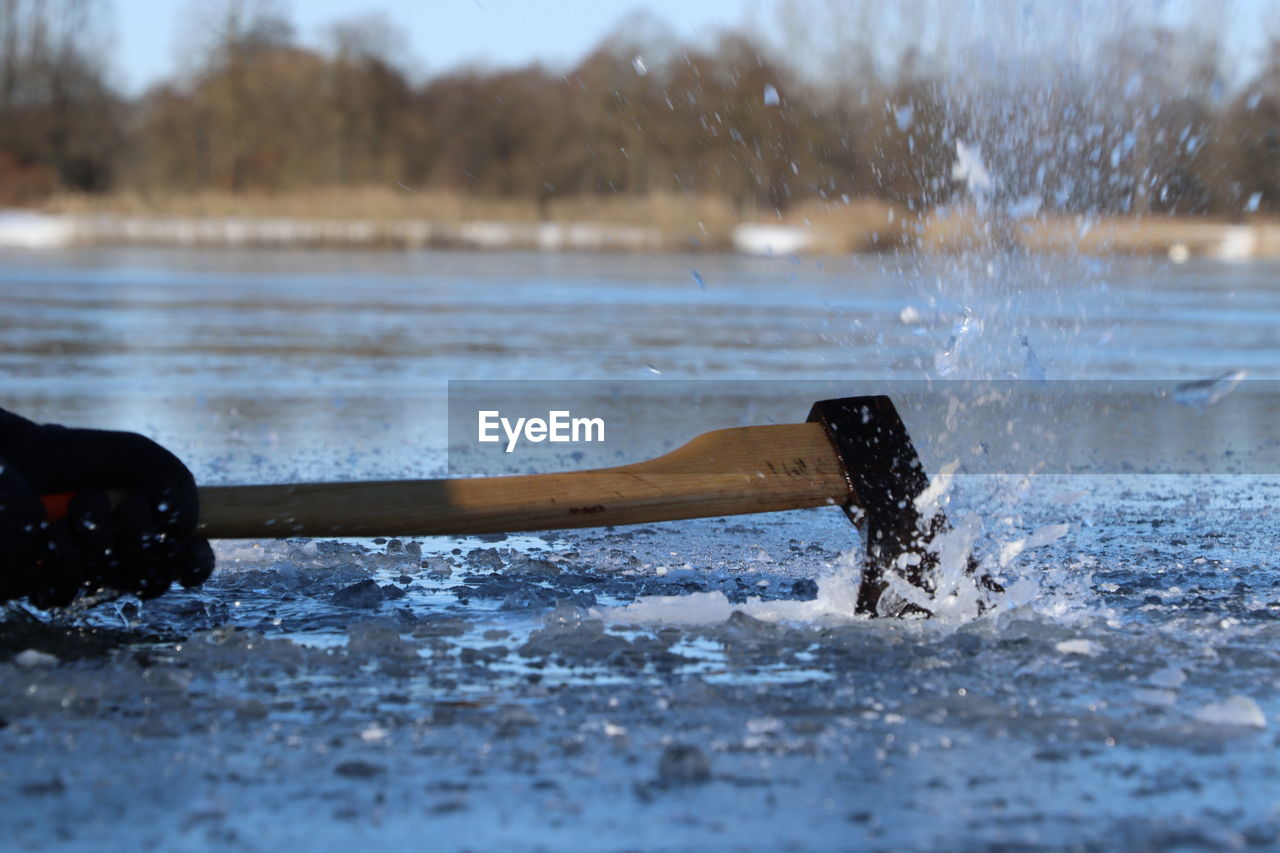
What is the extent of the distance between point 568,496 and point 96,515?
3.11 ft

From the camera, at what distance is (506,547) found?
14.7 ft

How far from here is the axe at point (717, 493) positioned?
3.31 m

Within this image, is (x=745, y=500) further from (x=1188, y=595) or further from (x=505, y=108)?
(x=505, y=108)

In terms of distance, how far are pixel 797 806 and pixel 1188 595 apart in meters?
1.82

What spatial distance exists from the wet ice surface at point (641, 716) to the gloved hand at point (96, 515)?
158 mm

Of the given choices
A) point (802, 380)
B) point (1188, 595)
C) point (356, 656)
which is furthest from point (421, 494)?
point (802, 380)

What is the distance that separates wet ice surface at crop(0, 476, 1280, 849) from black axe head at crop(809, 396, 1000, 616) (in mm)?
107

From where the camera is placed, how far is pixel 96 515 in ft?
9.91

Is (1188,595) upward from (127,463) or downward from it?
downward

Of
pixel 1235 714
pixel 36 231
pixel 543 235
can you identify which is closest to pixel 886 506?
pixel 1235 714

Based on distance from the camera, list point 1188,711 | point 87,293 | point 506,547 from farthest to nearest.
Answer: point 87,293 < point 506,547 < point 1188,711

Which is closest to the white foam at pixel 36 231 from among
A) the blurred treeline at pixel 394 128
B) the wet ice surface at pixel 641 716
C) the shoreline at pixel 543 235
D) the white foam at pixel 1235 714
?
the shoreline at pixel 543 235

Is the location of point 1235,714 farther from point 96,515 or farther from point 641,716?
point 96,515

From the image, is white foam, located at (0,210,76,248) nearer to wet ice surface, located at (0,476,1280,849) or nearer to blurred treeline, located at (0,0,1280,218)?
blurred treeline, located at (0,0,1280,218)
